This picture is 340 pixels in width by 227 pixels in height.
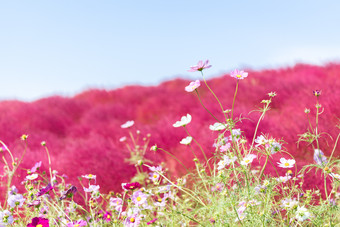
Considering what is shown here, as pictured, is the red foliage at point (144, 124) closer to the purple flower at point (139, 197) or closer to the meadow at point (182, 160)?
the meadow at point (182, 160)

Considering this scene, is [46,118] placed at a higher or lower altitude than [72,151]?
lower

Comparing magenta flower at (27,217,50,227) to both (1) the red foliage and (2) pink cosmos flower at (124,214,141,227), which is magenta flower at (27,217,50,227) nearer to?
(2) pink cosmos flower at (124,214,141,227)

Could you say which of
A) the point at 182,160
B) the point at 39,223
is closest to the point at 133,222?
the point at 39,223

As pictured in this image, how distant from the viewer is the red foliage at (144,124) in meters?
2.56

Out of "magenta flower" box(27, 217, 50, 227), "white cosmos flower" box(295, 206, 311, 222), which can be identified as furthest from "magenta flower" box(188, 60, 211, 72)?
"magenta flower" box(27, 217, 50, 227)

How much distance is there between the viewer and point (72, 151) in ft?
9.60

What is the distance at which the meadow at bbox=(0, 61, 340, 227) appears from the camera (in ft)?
4.98

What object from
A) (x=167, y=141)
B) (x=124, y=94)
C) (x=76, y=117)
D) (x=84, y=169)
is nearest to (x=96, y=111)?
(x=76, y=117)

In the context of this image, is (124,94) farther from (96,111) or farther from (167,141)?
(167,141)

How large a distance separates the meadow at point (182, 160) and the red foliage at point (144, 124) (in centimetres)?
1

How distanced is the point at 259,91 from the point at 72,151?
2.15 metres

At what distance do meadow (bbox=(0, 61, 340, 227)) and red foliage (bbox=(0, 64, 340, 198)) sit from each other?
0.03 ft

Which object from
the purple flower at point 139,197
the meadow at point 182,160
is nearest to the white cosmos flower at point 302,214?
the meadow at point 182,160

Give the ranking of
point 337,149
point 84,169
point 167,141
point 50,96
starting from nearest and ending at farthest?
point 337,149 < point 84,169 < point 167,141 < point 50,96
